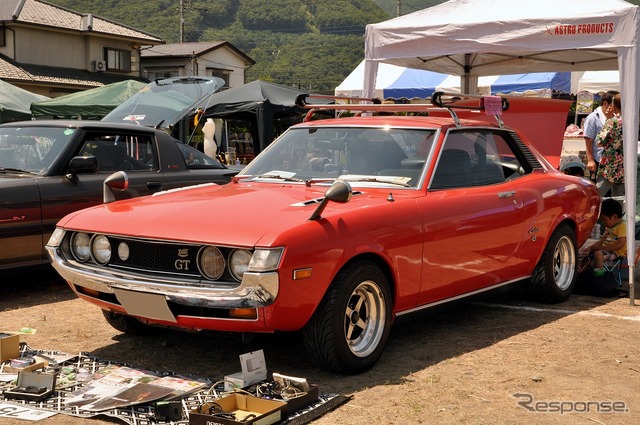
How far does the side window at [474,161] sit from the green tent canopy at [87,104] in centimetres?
1439

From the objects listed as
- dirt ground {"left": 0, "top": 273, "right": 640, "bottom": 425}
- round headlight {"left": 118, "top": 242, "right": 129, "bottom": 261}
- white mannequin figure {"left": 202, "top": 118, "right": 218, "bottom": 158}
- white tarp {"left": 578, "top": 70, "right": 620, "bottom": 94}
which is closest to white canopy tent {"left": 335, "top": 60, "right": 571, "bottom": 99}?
white tarp {"left": 578, "top": 70, "right": 620, "bottom": 94}

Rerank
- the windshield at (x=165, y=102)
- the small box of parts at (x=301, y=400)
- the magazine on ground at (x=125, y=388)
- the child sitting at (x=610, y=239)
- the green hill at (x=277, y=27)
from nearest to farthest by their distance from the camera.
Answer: the small box of parts at (x=301, y=400) < the magazine on ground at (x=125, y=388) < the child sitting at (x=610, y=239) < the windshield at (x=165, y=102) < the green hill at (x=277, y=27)

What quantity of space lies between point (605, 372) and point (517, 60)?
6864 mm

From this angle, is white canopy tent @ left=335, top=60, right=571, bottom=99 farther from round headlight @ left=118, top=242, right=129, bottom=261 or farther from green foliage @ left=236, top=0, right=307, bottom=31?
green foliage @ left=236, top=0, right=307, bottom=31

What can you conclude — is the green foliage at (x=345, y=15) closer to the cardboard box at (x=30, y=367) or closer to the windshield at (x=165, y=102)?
the windshield at (x=165, y=102)

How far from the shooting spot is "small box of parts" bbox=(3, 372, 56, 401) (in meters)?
4.23

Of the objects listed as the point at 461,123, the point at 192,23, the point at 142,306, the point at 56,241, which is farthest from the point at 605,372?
the point at 192,23

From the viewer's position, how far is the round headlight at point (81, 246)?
4988 millimetres

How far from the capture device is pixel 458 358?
517 centimetres

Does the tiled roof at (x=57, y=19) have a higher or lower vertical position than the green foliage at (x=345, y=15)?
lower

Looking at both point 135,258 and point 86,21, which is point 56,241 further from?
point 86,21

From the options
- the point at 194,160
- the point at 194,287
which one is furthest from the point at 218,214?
the point at 194,160

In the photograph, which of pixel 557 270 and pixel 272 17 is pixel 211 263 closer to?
pixel 557 270

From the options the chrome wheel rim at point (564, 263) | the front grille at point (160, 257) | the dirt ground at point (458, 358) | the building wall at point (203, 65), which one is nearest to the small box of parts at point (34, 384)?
the dirt ground at point (458, 358)
